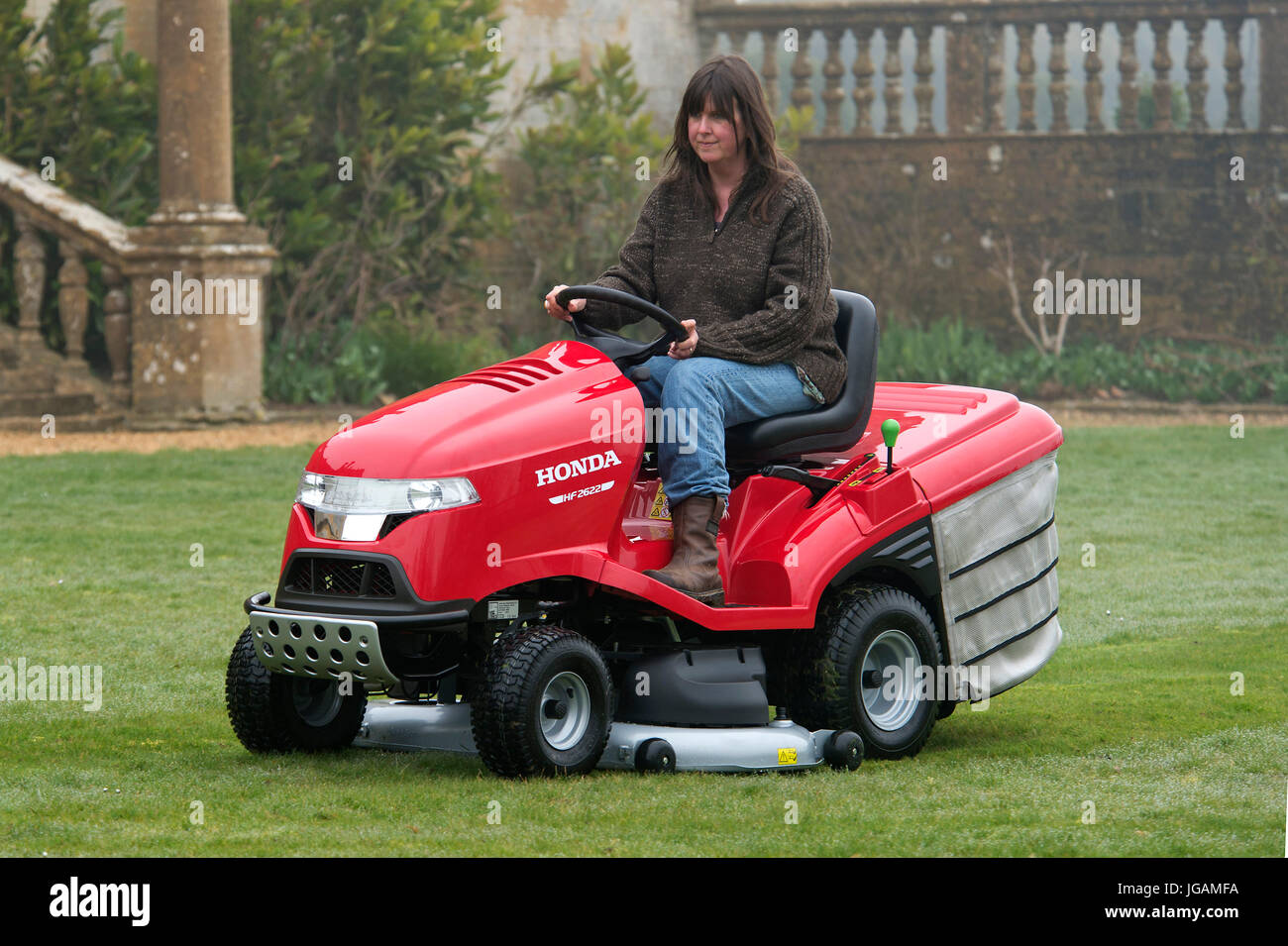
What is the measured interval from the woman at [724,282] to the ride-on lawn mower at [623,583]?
9 cm

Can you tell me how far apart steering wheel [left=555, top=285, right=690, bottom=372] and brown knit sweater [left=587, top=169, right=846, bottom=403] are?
0.07m

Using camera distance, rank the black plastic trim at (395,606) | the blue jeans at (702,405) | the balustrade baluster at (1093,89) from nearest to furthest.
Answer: the black plastic trim at (395,606), the blue jeans at (702,405), the balustrade baluster at (1093,89)

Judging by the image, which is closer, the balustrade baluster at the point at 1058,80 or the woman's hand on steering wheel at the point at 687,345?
the woman's hand on steering wheel at the point at 687,345

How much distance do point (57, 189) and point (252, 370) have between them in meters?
2.13

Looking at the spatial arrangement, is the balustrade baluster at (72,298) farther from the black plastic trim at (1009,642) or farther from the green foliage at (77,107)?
the black plastic trim at (1009,642)

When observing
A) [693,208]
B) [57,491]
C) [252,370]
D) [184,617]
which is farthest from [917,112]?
[693,208]

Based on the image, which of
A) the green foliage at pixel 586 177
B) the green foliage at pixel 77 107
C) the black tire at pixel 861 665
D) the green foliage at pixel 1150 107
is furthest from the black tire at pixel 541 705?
the green foliage at pixel 1150 107

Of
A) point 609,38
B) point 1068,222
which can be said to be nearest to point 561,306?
point 1068,222

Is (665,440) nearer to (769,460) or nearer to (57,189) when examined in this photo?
(769,460)

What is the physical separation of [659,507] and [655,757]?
2.37 ft

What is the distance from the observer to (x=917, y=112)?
21.4 meters

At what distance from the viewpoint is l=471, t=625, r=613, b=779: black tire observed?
17.7 feet

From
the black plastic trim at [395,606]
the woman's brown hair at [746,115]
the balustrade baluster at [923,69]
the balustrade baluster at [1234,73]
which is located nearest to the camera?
the black plastic trim at [395,606]

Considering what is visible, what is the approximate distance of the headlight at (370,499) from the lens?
211 inches
